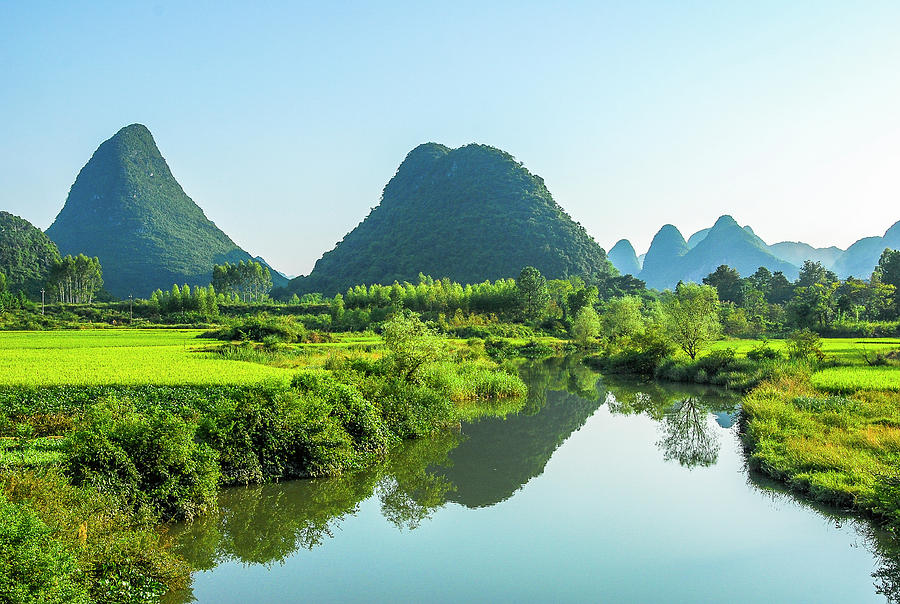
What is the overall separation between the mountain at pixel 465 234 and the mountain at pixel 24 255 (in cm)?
4616

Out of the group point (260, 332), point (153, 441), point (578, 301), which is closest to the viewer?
point (153, 441)

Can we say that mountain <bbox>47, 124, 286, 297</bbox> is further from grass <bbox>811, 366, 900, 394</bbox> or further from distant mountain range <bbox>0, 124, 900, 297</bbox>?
grass <bbox>811, 366, 900, 394</bbox>

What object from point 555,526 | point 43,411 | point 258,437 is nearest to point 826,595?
point 555,526

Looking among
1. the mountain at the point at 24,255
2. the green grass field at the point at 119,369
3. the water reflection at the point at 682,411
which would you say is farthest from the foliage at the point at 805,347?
the mountain at the point at 24,255

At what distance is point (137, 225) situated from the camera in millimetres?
155375

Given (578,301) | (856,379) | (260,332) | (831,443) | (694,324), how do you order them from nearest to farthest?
(831,443), (856,379), (694,324), (260,332), (578,301)

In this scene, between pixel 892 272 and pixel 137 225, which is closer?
pixel 892 272

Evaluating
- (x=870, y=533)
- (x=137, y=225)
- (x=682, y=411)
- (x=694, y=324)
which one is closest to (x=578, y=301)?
(x=694, y=324)

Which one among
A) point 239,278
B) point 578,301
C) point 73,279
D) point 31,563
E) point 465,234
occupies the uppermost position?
point 465,234

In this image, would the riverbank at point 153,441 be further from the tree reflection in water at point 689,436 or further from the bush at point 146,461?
the tree reflection in water at point 689,436

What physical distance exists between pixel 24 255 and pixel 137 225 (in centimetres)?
5997

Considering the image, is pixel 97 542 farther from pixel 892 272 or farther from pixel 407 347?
pixel 892 272

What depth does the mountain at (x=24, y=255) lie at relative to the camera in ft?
303

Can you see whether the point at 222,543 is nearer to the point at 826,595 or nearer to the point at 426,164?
the point at 826,595
